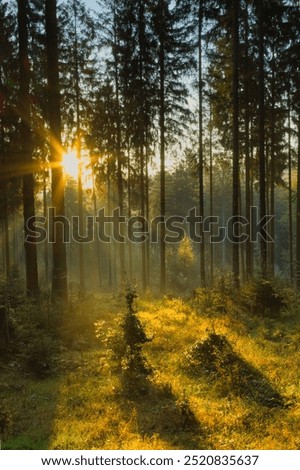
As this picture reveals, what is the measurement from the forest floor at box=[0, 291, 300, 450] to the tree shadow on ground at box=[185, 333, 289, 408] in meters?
0.02

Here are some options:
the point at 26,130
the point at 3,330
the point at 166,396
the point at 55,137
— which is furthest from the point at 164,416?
the point at 26,130

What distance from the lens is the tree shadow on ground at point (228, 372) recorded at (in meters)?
6.24

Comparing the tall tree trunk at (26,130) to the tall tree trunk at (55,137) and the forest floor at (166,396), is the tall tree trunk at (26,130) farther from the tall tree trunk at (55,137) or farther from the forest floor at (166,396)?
the forest floor at (166,396)

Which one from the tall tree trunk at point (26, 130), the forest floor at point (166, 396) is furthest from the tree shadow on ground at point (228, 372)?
the tall tree trunk at point (26, 130)

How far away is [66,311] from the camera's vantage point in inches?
442

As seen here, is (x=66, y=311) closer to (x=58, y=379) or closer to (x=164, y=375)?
(x=58, y=379)

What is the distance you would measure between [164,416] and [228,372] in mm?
1713

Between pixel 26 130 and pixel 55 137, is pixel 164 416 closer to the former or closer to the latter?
pixel 55 137

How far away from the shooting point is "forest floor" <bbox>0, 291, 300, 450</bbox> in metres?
5.16

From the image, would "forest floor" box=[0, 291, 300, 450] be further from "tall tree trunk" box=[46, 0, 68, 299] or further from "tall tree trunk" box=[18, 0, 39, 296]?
"tall tree trunk" box=[18, 0, 39, 296]

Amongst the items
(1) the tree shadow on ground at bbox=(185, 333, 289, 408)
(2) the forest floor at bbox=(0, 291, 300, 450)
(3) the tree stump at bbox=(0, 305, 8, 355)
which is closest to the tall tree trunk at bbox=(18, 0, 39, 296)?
(2) the forest floor at bbox=(0, 291, 300, 450)

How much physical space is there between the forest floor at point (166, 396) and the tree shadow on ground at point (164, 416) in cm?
1

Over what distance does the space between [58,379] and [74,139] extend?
18.9m

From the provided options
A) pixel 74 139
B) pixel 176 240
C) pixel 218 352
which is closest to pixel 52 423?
pixel 218 352
